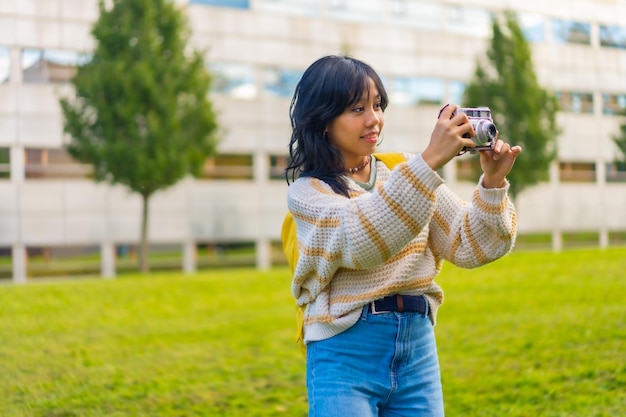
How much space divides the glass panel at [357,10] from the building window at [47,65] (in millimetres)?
10306

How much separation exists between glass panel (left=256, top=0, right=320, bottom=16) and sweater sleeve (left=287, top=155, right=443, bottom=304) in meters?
28.7

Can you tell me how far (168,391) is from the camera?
7.00 m

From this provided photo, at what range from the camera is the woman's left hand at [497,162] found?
2.46 m

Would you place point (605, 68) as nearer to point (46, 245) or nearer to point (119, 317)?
point (46, 245)

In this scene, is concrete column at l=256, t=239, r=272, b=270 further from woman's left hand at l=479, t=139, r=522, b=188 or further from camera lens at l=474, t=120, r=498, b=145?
camera lens at l=474, t=120, r=498, b=145

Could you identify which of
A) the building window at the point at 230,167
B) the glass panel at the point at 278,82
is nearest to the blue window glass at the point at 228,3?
the glass panel at the point at 278,82

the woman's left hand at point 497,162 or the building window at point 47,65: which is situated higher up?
the building window at point 47,65

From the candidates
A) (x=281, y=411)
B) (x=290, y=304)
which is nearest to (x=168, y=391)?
(x=281, y=411)

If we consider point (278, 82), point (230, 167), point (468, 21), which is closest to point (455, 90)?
point (468, 21)

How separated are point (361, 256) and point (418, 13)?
3240 centimetres

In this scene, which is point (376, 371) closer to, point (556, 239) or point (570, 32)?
point (556, 239)

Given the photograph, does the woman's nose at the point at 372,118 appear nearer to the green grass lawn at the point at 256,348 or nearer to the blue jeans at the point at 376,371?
the blue jeans at the point at 376,371

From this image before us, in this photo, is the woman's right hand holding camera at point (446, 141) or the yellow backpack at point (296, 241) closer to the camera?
the woman's right hand holding camera at point (446, 141)

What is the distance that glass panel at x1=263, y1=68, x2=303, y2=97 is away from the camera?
98.7ft
